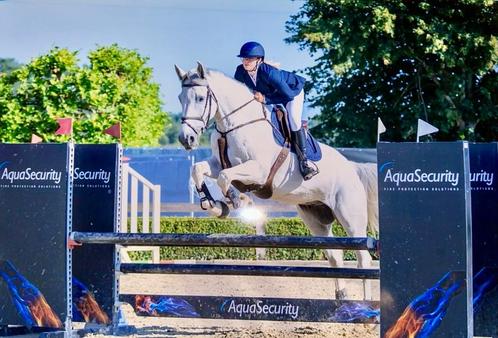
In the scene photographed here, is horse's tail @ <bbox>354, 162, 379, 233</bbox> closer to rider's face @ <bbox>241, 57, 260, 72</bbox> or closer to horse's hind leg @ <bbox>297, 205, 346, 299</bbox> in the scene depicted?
horse's hind leg @ <bbox>297, 205, 346, 299</bbox>

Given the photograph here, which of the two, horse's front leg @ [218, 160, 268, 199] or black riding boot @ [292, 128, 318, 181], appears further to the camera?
black riding boot @ [292, 128, 318, 181]

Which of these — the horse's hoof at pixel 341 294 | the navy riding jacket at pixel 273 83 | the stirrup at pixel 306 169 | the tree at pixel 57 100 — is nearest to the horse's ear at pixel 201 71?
the navy riding jacket at pixel 273 83

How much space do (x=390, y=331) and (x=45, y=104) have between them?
8816 millimetres

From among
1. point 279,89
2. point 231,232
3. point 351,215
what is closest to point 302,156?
point 279,89

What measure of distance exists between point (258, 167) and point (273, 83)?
0.56m

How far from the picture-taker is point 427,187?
12.3 ft

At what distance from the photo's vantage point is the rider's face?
17.3 feet

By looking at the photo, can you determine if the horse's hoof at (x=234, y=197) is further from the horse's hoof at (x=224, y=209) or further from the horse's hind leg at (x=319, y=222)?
the horse's hind leg at (x=319, y=222)

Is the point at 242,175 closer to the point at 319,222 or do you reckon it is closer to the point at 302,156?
the point at 302,156

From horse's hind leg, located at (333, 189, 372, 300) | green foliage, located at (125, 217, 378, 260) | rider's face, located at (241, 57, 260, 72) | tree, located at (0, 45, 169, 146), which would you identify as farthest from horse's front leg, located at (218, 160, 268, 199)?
tree, located at (0, 45, 169, 146)

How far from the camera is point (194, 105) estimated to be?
4957 millimetres

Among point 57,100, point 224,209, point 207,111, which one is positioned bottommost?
point 224,209

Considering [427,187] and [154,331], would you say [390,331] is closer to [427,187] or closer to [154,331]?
[427,187]

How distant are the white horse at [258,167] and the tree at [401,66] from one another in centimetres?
639
